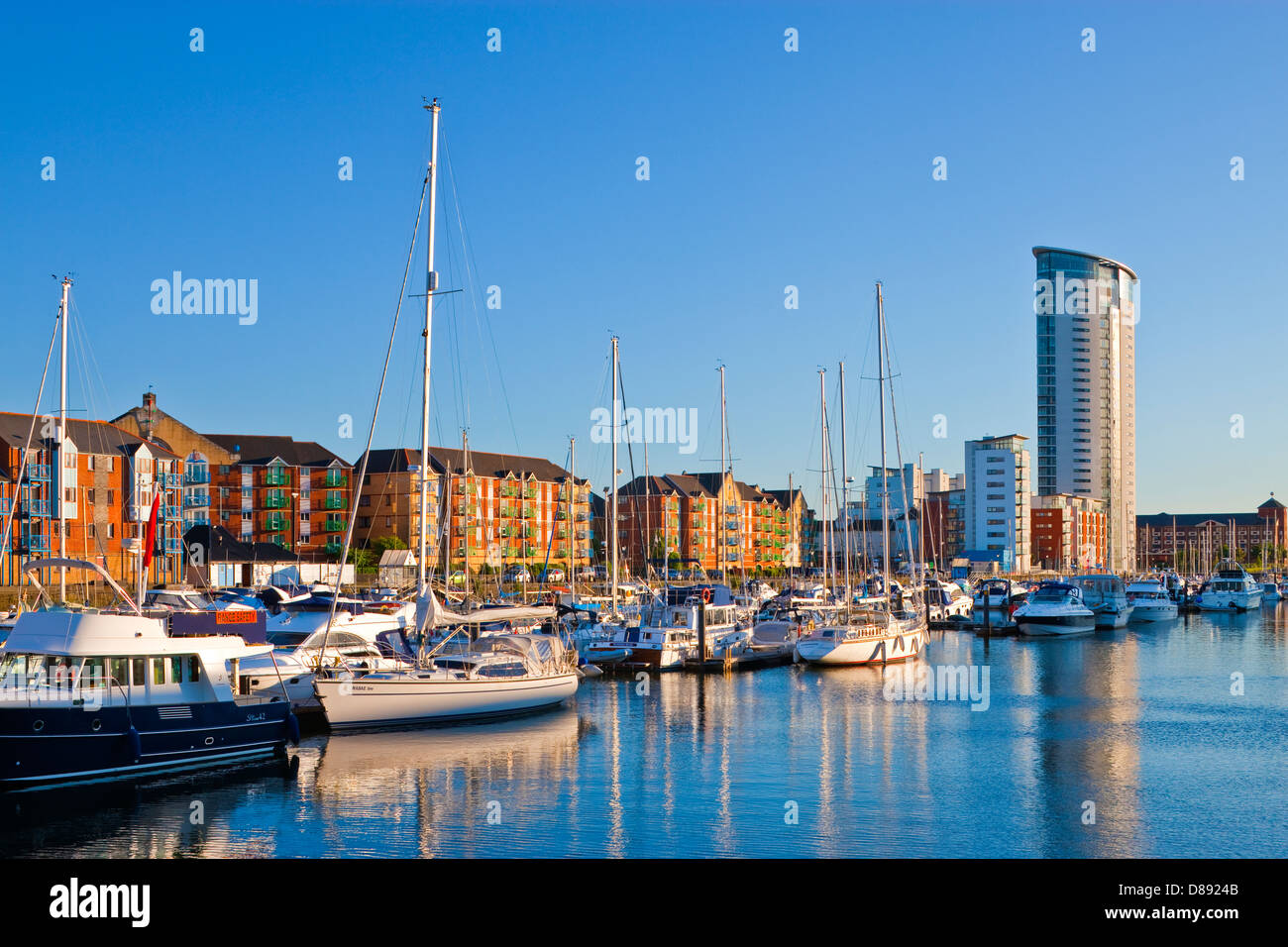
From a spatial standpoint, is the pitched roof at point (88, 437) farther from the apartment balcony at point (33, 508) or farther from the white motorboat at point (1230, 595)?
the white motorboat at point (1230, 595)

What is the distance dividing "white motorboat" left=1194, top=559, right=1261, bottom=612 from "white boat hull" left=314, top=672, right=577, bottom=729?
338 feet

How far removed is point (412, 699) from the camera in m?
37.6

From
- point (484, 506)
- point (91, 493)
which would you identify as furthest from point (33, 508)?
point (484, 506)

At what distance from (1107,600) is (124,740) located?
87007mm

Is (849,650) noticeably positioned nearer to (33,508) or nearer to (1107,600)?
(1107,600)

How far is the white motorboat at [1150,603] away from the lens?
10675 centimetres

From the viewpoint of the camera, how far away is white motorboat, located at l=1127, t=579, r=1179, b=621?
350 ft

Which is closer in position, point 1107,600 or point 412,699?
point 412,699

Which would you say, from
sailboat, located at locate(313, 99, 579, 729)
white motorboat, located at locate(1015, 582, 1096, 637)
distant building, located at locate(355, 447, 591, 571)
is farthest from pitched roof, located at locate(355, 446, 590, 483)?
sailboat, located at locate(313, 99, 579, 729)

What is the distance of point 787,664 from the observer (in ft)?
203

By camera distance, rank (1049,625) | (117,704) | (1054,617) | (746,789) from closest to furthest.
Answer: (117,704) → (746,789) → (1049,625) → (1054,617)

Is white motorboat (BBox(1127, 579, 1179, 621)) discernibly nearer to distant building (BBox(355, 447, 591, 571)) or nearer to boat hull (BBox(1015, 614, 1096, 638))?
boat hull (BBox(1015, 614, 1096, 638))
